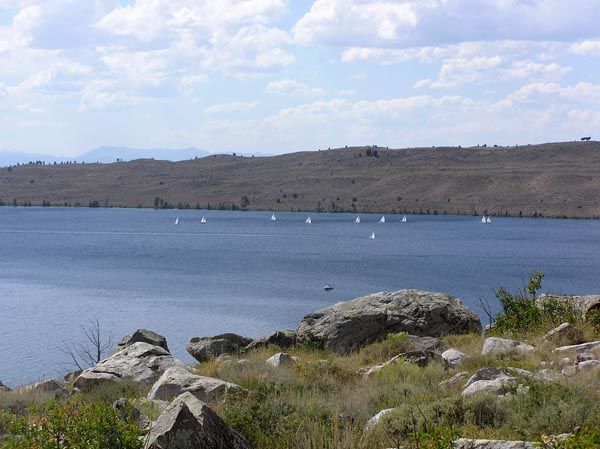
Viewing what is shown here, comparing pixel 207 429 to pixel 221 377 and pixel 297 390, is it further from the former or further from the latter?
pixel 221 377

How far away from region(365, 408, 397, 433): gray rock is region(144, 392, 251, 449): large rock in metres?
1.02

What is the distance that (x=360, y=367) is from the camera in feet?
37.0

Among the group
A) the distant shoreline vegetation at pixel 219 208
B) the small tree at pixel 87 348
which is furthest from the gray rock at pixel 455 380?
the distant shoreline vegetation at pixel 219 208

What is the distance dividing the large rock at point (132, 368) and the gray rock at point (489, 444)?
5.24 meters

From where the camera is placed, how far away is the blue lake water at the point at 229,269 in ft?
95.7

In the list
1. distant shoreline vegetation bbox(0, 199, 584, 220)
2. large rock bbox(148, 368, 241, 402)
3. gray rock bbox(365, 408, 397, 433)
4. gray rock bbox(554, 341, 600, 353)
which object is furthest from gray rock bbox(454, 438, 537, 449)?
distant shoreline vegetation bbox(0, 199, 584, 220)

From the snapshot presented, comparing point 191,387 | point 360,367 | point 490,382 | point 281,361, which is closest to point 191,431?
point 191,387

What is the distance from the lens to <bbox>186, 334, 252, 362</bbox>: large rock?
13.3 metres

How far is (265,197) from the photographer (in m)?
118

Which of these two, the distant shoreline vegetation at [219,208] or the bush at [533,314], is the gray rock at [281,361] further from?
the distant shoreline vegetation at [219,208]

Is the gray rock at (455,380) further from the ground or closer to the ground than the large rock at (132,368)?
further from the ground

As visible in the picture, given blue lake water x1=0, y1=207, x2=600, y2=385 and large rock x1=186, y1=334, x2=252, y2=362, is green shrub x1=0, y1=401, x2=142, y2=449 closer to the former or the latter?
large rock x1=186, y1=334, x2=252, y2=362

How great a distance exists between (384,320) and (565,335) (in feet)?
9.87

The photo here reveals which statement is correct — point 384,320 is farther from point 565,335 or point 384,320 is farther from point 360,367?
point 565,335
